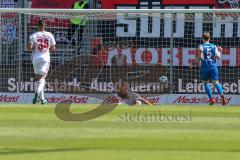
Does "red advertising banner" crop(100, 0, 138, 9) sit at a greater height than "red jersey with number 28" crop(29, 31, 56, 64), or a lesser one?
greater

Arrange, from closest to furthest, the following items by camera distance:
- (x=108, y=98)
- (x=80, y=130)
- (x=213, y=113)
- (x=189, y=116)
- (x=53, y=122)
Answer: (x=80, y=130), (x=53, y=122), (x=189, y=116), (x=213, y=113), (x=108, y=98)

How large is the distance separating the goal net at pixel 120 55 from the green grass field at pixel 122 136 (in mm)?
6960

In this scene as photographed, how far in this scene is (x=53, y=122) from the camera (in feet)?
39.7

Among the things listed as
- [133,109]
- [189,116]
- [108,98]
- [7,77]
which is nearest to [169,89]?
[108,98]

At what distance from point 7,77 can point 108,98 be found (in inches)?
127

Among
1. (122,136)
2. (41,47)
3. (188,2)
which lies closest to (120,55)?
(188,2)

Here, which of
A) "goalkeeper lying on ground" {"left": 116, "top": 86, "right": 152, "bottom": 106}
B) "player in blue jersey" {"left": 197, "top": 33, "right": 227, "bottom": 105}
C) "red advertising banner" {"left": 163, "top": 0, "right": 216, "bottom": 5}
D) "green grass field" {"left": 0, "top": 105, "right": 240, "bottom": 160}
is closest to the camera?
"green grass field" {"left": 0, "top": 105, "right": 240, "bottom": 160}

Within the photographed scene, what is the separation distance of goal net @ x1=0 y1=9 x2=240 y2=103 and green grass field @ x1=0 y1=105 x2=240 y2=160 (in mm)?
6960

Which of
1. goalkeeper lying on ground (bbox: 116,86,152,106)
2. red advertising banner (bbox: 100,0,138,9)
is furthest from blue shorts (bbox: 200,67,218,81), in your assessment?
Result: red advertising banner (bbox: 100,0,138,9)

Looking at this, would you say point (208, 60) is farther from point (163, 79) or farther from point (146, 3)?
point (146, 3)

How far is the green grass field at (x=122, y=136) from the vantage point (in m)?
8.35

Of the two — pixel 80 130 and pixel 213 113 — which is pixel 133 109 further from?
pixel 80 130

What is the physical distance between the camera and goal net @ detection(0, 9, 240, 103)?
21.4 m

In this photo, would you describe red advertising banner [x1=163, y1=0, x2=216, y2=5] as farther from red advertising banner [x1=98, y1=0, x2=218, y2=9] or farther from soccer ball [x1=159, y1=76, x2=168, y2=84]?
soccer ball [x1=159, y1=76, x2=168, y2=84]
